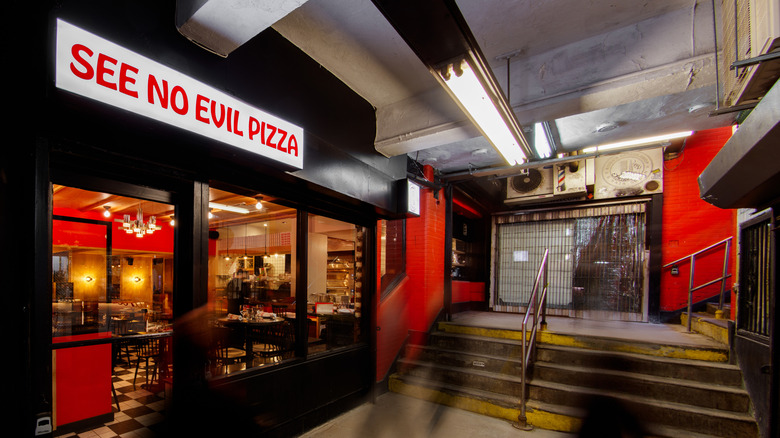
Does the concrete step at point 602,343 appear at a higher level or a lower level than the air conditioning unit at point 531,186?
lower

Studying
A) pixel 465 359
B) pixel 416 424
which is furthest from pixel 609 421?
pixel 416 424

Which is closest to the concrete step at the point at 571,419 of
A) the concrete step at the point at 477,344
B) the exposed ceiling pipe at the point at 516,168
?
the concrete step at the point at 477,344

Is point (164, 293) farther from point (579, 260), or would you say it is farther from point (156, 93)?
point (579, 260)

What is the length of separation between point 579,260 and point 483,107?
5.89 metres

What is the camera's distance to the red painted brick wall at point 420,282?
5.91 m

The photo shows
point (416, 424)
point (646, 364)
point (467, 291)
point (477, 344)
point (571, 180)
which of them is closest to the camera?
point (416, 424)

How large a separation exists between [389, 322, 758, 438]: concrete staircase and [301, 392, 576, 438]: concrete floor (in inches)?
8.0

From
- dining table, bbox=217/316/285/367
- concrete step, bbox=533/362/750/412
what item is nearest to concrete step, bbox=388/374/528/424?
concrete step, bbox=533/362/750/412

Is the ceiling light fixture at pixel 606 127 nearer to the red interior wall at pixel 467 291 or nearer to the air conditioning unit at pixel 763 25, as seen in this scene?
the air conditioning unit at pixel 763 25

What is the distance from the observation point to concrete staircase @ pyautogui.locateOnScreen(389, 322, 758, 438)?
3.81 meters

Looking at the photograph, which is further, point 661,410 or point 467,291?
point 467,291

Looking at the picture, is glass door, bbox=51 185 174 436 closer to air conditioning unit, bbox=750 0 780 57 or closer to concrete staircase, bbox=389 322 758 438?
concrete staircase, bbox=389 322 758 438

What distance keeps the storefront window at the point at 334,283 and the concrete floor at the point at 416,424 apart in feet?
2.98

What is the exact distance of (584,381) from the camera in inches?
178
